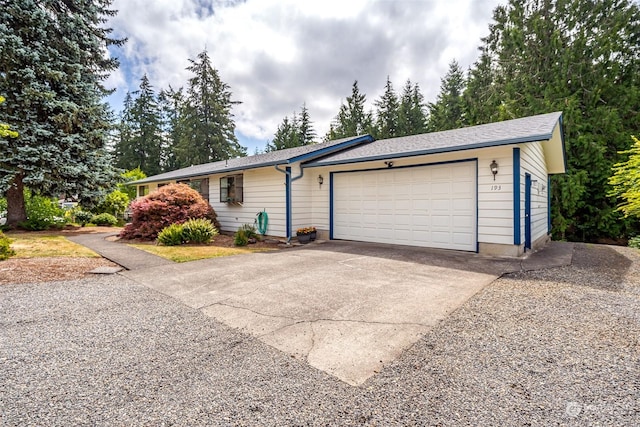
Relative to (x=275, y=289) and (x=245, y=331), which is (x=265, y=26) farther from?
(x=245, y=331)

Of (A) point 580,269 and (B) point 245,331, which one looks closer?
(B) point 245,331

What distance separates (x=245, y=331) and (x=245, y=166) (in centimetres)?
767

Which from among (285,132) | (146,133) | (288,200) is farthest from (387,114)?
(146,133)

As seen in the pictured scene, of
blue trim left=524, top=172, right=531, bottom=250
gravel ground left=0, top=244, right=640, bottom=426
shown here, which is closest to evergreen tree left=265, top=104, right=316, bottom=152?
blue trim left=524, top=172, right=531, bottom=250

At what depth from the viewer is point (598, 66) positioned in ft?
41.5

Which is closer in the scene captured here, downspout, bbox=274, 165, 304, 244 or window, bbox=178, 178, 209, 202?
downspout, bbox=274, 165, 304, 244

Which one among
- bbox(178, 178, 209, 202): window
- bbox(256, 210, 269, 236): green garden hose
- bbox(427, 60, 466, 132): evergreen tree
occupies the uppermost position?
bbox(427, 60, 466, 132): evergreen tree

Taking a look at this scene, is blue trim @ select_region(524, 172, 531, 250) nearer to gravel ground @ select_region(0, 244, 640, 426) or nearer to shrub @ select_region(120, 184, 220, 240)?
gravel ground @ select_region(0, 244, 640, 426)

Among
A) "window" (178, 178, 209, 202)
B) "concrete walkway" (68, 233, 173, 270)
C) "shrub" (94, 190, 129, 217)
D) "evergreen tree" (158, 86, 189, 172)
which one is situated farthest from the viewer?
"evergreen tree" (158, 86, 189, 172)

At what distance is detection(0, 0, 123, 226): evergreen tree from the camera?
34.0 feet

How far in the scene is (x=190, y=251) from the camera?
7.64 metres

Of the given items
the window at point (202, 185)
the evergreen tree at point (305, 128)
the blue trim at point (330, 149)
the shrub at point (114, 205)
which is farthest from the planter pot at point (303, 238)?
the evergreen tree at point (305, 128)

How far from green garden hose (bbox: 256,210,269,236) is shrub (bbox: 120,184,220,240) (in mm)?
1982

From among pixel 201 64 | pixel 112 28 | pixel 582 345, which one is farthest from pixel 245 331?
pixel 201 64
